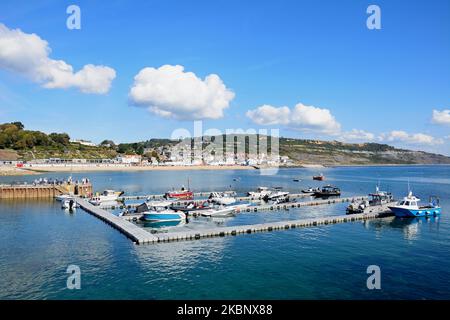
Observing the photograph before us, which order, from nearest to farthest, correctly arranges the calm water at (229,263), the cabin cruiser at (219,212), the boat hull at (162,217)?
the calm water at (229,263), the boat hull at (162,217), the cabin cruiser at (219,212)

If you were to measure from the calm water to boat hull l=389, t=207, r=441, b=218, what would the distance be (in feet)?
19.9

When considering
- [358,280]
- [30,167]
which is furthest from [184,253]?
[30,167]

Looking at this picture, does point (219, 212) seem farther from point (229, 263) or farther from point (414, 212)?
point (414, 212)

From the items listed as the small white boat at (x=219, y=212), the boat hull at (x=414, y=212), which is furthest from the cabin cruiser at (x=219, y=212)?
the boat hull at (x=414, y=212)

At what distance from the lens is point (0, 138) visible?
180 metres

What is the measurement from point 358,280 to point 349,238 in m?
13.7

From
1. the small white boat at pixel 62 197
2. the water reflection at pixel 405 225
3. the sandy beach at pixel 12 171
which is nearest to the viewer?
the water reflection at pixel 405 225

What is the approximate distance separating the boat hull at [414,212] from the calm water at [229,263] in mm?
6076

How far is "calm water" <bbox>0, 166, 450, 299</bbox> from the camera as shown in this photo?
23.0m

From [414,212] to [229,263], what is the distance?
1326 inches

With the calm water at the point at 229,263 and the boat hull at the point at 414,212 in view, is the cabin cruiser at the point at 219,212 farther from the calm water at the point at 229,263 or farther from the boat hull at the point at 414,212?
the boat hull at the point at 414,212

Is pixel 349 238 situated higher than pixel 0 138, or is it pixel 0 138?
pixel 0 138

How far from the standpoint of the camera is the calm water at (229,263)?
904 inches
